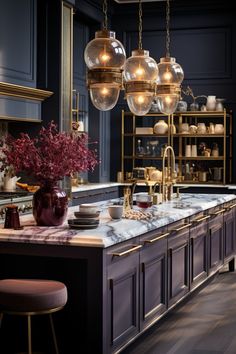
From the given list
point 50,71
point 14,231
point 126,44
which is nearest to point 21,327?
point 14,231

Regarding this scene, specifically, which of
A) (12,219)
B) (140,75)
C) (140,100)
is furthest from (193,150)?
(12,219)

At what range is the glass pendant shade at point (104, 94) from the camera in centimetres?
469

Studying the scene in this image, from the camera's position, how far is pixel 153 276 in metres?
4.20

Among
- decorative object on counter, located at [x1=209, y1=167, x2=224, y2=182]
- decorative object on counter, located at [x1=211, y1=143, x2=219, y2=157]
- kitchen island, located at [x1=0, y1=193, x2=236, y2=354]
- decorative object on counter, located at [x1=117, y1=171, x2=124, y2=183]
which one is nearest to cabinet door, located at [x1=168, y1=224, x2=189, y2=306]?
kitchen island, located at [x1=0, y1=193, x2=236, y2=354]

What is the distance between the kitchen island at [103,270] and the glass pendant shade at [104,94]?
2.63ft

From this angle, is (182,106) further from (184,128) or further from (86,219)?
(86,219)

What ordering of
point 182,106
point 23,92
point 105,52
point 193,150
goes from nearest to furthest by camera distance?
point 105,52 < point 23,92 < point 182,106 < point 193,150

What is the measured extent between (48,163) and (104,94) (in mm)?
1005

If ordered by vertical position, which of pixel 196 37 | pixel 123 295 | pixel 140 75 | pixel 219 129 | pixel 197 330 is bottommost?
pixel 197 330

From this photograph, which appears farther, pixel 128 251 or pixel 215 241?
pixel 215 241

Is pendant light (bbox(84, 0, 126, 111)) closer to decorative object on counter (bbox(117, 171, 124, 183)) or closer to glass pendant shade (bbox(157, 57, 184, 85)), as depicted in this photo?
glass pendant shade (bbox(157, 57, 184, 85))

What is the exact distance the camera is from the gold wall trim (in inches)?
243

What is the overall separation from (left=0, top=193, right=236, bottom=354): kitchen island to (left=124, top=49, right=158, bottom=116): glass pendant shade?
3.11ft

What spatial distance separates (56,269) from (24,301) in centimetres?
47
